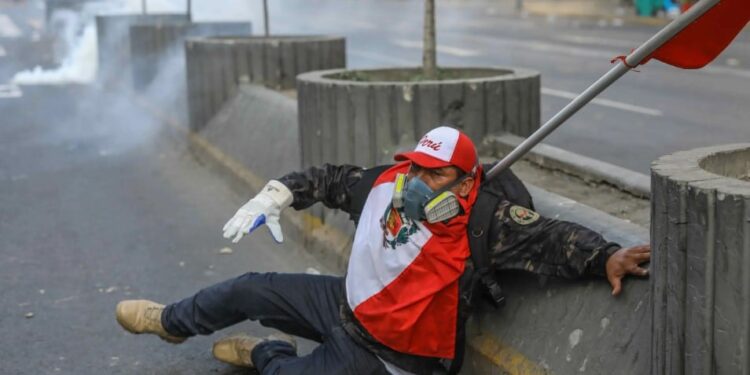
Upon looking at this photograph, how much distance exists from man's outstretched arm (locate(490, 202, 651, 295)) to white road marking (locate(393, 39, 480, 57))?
15.9 m

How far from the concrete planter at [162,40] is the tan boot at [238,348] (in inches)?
296

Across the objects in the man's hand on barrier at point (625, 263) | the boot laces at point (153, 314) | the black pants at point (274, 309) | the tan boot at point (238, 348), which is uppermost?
the man's hand on barrier at point (625, 263)

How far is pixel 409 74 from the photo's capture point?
673 centimetres

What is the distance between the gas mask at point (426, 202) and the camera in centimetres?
359

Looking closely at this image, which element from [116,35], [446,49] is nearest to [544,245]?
[116,35]

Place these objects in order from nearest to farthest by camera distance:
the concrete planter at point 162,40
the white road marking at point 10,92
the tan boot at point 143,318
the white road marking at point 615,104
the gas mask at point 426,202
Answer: the gas mask at point 426,202 → the tan boot at point 143,318 → the white road marking at point 615,104 → the concrete planter at point 162,40 → the white road marking at point 10,92

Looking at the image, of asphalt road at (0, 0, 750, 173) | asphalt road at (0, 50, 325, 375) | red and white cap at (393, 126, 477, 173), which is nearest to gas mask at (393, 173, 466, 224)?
red and white cap at (393, 126, 477, 173)

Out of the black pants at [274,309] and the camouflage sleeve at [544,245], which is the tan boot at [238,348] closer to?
the black pants at [274,309]

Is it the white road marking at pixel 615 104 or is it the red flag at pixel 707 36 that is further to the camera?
the white road marking at pixel 615 104

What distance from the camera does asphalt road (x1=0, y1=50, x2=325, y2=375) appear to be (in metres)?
4.70

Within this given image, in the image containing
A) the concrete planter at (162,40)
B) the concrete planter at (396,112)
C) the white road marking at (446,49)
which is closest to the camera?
the concrete planter at (396,112)

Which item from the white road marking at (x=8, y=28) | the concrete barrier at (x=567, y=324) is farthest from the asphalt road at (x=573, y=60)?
the concrete barrier at (x=567, y=324)

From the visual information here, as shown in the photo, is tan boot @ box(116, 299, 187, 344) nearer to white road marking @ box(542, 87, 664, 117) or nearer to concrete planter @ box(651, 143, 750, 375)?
concrete planter @ box(651, 143, 750, 375)

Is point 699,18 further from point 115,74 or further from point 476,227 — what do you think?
point 115,74
